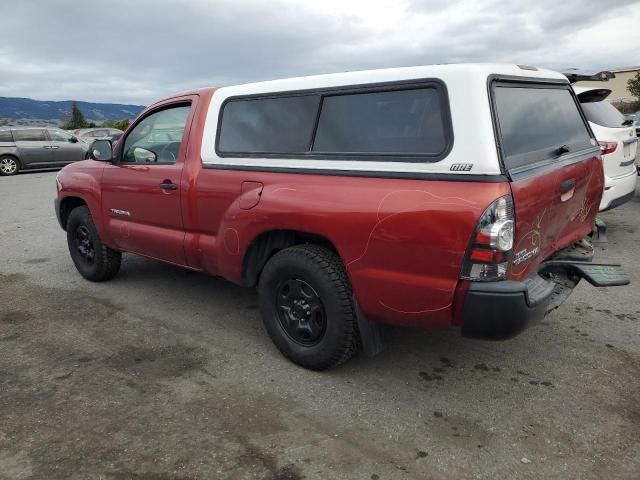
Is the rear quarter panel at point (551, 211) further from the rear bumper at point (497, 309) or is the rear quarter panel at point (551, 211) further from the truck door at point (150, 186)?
the truck door at point (150, 186)

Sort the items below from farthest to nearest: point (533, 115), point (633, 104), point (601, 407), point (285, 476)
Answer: point (633, 104)
point (533, 115)
point (601, 407)
point (285, 476)

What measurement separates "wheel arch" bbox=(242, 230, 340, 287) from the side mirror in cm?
193

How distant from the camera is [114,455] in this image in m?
2.59

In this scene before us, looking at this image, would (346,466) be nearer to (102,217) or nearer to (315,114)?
(315,114)

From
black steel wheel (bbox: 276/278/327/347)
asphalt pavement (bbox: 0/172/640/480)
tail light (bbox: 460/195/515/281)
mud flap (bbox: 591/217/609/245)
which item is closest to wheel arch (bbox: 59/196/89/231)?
asphalt pavement (bbox: 0/172/640/480)

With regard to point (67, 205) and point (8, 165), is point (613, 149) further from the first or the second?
point (8, 165)

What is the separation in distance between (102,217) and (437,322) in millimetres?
3390

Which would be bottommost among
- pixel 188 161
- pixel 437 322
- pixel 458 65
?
pixel 437 322

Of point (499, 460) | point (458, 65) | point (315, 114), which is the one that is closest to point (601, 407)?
point (499, 460)

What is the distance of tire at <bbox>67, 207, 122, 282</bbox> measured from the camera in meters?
5.07

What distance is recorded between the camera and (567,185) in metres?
3.12

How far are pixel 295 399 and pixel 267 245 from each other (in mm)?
1019

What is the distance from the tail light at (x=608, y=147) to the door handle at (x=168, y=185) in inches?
182

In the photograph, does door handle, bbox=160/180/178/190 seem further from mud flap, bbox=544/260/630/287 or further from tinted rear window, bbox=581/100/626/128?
tinted rear window, bbox=581/100/626/128
